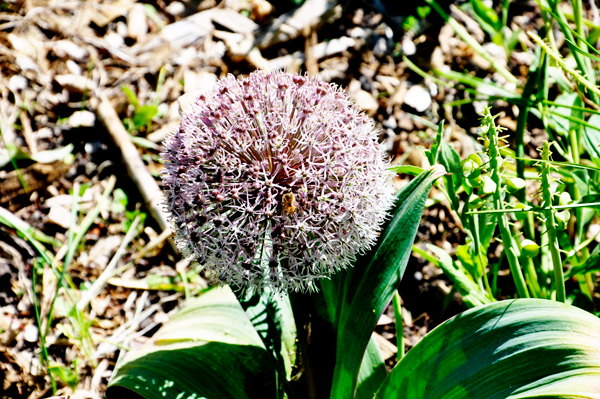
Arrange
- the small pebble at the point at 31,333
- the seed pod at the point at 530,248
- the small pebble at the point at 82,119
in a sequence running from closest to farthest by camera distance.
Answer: the seed pod at the point at 530,248 → the small pebble at the point at 31,333 → the small pebble at the point at 82,119

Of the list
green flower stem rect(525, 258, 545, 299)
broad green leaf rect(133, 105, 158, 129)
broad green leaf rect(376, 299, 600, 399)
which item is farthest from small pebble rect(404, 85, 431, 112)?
broad green leaf rect(376, 299, 600, 399)

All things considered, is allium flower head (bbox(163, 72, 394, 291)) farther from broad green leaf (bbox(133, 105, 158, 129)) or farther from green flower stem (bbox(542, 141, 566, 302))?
broad green leaf (bbox(133, 105, 158, 129))

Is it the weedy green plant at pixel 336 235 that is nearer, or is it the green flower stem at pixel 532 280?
the weedy green plant at pixel 336 235

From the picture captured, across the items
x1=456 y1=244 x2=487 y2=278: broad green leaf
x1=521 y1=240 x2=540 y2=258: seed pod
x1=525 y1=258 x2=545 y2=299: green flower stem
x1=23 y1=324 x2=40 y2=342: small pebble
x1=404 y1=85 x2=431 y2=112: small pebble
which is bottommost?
x1=23 y1=324 x2=40 y2=342: small pebble

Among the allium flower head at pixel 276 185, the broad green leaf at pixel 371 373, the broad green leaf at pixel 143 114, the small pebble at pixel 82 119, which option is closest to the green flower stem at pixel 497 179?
the allium flower head at pixel 276 185

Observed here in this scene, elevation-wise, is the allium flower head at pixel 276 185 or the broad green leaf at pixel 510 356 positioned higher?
the allium flower head at pixel 276 185

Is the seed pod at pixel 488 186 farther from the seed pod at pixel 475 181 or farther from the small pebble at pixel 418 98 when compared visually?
the small pebble at pixel 418 98

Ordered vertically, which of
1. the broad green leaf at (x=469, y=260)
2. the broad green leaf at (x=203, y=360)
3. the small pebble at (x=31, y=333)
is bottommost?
the small pebble at (x=31, y=333)
